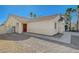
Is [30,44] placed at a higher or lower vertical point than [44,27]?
lower

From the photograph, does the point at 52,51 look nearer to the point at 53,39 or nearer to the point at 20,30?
the point at 53,39

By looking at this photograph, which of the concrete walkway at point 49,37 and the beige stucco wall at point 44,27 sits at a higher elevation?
the beige stucco wall at point 44,27

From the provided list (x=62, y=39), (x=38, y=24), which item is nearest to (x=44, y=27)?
(x=38, y=24)

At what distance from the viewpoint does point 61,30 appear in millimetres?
2240

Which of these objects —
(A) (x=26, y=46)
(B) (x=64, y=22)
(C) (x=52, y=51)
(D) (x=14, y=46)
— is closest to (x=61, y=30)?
(B) (x=64, y=22)

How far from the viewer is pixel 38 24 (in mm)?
2240

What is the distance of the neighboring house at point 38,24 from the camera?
7.26 ft

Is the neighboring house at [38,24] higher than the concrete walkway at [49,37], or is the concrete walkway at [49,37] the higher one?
the neighboring house at [38,24]

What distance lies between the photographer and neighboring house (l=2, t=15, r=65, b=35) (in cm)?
221

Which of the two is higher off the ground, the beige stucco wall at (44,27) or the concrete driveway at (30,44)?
the beige stucco wall at (44,27)

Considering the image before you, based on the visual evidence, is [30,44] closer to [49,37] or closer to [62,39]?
[49,37]

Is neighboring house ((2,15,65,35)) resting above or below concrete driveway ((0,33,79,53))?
above

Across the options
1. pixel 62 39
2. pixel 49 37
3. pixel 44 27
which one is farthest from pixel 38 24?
pixel 62 39
